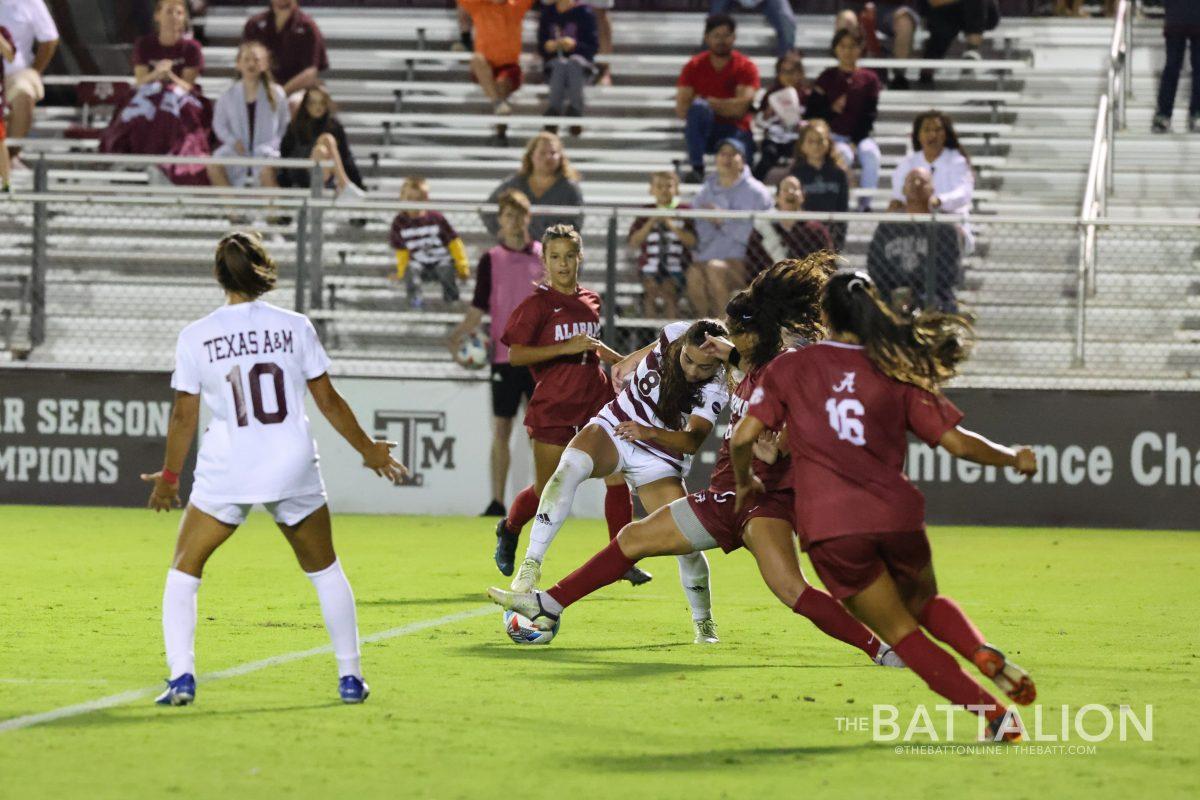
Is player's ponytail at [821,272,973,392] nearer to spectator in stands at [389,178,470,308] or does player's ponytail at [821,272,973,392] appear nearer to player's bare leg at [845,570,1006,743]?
player's bare leg at [845,570,1006,743]

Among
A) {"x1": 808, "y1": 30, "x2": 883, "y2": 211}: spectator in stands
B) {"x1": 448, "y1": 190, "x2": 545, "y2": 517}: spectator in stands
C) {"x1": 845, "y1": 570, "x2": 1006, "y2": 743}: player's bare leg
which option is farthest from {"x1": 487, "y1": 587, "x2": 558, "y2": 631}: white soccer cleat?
{"x1": 808, "y1": 30, "x2": 883, "y2": 211}: spectator in stands

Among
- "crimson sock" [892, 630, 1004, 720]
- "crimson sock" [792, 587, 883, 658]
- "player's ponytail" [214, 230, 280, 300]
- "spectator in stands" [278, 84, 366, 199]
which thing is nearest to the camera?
"crimson sock" [892, 630, 1004, 720]

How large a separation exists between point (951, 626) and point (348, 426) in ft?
7.27

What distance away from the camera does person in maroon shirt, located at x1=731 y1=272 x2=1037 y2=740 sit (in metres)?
6.28

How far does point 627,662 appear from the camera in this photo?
8.20 meters

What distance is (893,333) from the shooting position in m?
6.39

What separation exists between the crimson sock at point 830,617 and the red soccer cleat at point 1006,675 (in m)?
1.64

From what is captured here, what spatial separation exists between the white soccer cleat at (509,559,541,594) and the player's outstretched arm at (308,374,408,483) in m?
1.84

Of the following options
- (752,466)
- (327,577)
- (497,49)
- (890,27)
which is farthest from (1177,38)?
(327,577)

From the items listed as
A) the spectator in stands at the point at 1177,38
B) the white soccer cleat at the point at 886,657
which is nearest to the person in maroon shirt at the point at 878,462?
the white soccer cleat at the point at 886,657

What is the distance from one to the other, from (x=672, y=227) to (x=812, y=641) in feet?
24.7

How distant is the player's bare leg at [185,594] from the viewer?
6668mm

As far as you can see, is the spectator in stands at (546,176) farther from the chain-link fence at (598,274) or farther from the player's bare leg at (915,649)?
the player's bare leg at (915,649)

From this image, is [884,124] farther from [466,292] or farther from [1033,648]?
[1033,648]
